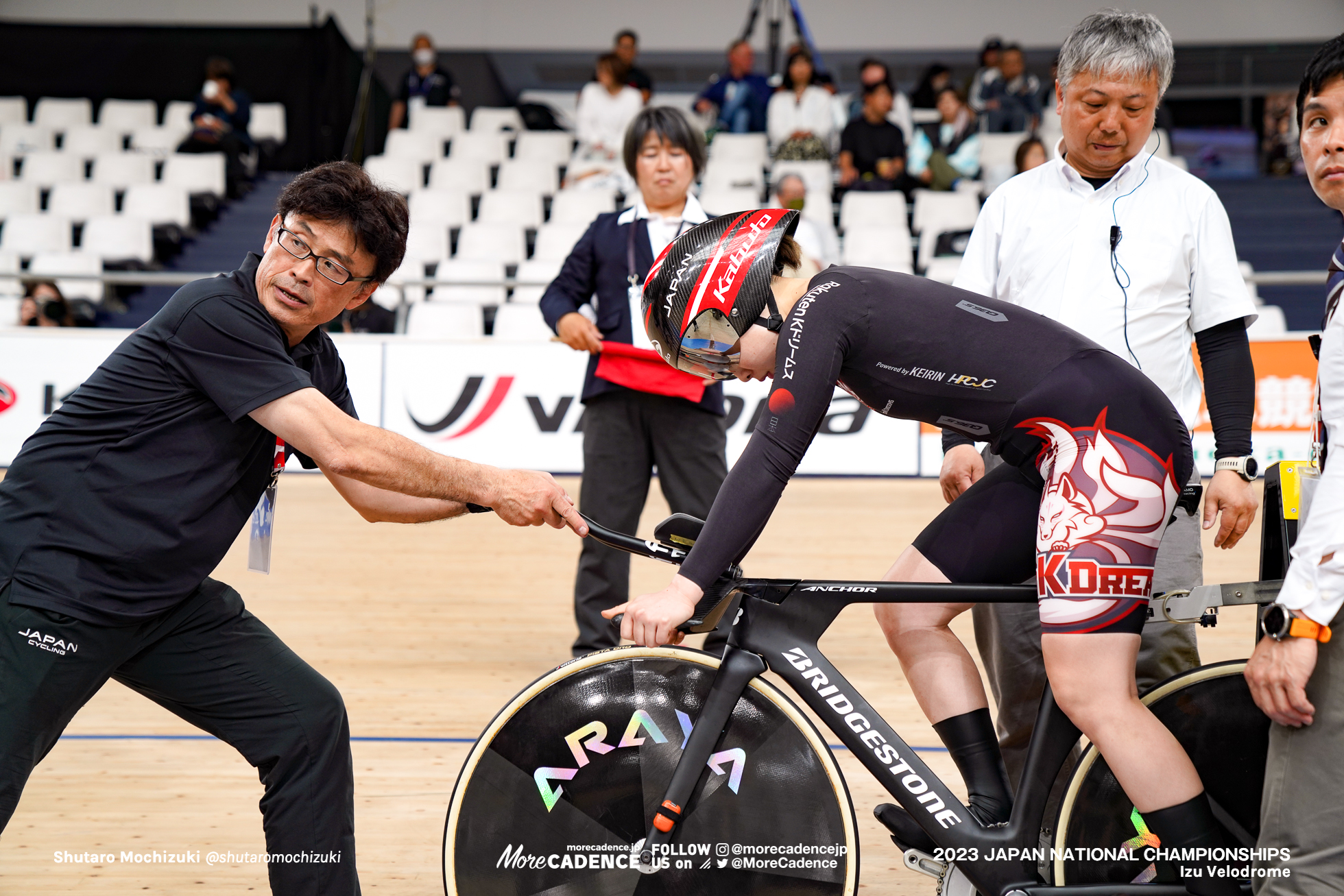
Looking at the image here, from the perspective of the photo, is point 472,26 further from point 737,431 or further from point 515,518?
point 515,518

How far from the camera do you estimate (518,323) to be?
8.66m

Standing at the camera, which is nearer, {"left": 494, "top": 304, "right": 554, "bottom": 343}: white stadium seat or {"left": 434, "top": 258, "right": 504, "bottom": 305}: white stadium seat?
{"left": 494, "top": 304, "right": 554, "bottom": 343}: white stadium seat

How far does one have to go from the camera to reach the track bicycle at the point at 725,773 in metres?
1.91

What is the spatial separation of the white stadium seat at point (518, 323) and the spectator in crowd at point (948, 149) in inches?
164

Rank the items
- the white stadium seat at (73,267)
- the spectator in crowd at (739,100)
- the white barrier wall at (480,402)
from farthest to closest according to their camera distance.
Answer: the spectator in crowd at (739,100) → the white stadium seat at (73,267) → the white barrier wall at (480,402)

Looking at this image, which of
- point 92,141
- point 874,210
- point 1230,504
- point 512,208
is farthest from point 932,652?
point 92,141

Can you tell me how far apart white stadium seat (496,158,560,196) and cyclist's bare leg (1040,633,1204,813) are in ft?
32.5

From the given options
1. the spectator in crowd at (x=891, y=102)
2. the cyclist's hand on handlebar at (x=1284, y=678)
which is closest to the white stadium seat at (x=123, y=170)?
the spectator in crowd at (x=891, y=102)

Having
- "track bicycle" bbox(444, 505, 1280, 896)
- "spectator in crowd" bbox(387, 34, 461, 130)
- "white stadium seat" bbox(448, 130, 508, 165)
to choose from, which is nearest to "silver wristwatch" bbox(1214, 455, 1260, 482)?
"track bicycle" bbox(444, 505, 1280, 896)

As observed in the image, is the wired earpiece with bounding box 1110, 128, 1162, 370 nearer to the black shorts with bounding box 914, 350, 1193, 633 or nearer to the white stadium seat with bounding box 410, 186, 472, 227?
the black shorts with bounding box 914, 350, 1193, 633

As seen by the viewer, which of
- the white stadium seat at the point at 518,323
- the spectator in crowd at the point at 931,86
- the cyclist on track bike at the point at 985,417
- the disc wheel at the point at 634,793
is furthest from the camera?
the spectator in crowd at the point at 931,86

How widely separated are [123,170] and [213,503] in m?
11.0

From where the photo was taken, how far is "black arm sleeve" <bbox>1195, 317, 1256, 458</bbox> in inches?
90.1

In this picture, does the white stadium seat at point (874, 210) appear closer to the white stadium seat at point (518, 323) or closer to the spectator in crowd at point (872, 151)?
the spectator in crowd at point (872, 151)
